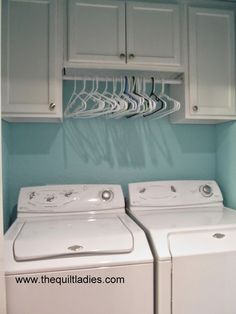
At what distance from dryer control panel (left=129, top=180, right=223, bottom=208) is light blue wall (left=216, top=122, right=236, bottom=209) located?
81 millimetres

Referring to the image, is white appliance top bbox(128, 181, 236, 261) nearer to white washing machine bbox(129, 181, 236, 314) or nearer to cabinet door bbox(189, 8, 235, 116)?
white washing machine bbox(129, 181, 236, 314)

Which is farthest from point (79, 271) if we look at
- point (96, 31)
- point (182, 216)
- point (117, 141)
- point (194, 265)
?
point (96, 31)

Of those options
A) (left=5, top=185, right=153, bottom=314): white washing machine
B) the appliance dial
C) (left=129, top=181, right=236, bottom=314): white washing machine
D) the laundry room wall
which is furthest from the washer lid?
the laundry room wall

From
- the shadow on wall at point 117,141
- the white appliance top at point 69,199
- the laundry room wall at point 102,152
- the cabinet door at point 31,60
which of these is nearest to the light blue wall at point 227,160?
the laundry room wall at point 102,152

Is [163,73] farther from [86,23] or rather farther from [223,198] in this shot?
[223,198]

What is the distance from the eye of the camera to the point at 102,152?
2154 mm

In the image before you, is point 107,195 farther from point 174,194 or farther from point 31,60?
point 31,60

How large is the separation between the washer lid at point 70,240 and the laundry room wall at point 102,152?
1.80 feet

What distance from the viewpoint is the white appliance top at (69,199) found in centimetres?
185

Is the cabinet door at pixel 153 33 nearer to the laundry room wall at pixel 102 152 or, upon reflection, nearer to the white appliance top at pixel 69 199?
the laundry room wall at pixel 102 152

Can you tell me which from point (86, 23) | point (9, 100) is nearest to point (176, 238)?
point (9, 100)

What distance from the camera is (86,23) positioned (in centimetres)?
178

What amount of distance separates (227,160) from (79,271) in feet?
4.65

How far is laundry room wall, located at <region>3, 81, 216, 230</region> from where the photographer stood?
205 cm
